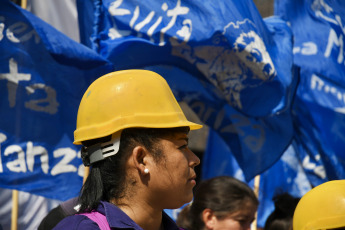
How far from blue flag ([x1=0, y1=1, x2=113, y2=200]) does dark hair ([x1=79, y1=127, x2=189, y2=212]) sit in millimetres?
1692

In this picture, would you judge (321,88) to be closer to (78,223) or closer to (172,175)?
(172,175)

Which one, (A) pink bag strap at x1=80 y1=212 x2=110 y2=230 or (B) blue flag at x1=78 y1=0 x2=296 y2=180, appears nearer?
(A) pink bag strap at x1=80 y1=212 x2=110 y2=230

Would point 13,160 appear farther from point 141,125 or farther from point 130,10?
point 141,125

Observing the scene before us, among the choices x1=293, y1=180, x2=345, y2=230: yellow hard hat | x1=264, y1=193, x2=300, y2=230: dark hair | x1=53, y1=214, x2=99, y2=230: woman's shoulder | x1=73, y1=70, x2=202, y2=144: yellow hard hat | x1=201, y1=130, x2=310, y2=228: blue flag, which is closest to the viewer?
x1=53, y1=214, x2=99, y2=230: woman's shoulder

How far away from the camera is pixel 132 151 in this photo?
1702 millimetres

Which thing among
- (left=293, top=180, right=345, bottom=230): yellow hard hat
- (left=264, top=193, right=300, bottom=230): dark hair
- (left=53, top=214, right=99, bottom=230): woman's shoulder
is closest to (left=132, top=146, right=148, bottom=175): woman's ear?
(left=53, top=214, right=99, bottom=230): woman's shoulder

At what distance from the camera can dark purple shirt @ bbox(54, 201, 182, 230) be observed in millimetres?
1565

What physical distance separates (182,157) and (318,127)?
3393 mm

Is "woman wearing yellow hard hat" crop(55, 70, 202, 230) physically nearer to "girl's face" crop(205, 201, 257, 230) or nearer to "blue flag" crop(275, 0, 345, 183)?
"girl's face" crop(205, 201, 257, 230)

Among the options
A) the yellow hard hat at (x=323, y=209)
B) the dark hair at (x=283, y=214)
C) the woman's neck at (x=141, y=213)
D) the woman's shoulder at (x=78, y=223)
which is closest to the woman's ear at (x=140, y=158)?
the woman's neck at (x=141, y=213)

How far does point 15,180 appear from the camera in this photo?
329 centimetres

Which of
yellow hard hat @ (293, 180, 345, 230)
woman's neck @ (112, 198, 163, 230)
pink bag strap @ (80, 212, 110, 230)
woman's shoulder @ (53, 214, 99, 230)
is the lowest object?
yellow hard hat @ (293, 180, 345, 230)

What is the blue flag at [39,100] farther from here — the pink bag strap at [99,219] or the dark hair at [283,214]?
the pink bag strap at [99,219]

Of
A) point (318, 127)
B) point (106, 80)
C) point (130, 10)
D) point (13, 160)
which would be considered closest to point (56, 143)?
point (13, 160)
